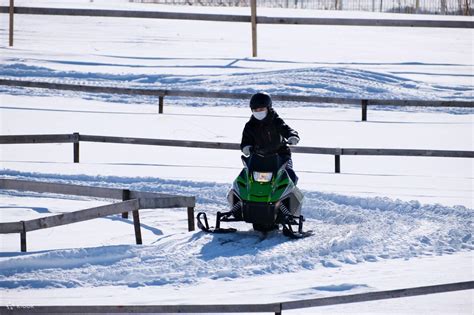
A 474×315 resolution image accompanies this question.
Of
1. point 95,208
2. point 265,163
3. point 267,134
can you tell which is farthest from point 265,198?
point 95,208

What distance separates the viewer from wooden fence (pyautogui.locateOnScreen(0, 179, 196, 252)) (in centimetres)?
1091

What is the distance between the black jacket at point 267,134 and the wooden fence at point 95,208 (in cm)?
98

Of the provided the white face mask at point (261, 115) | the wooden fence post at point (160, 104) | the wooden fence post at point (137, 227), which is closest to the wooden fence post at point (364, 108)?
the wooden fence post at point (160, 104)

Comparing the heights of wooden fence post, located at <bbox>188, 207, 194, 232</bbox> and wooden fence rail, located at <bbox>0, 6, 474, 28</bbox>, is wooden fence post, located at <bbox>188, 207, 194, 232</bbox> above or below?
below

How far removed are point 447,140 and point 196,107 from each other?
5.67 metres

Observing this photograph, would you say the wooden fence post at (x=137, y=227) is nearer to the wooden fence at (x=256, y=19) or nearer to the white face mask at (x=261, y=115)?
the white face mask at (x=261, y=115)

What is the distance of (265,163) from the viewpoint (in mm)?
12148

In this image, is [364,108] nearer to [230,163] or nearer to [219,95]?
[219,95]

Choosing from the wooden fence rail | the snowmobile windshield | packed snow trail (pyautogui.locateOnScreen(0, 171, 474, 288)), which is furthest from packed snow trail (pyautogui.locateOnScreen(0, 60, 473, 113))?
the snowmobile windshield

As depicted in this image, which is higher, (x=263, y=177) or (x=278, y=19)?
(x=278, y=19)

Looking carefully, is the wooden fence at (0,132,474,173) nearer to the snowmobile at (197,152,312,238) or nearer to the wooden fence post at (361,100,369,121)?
the snowmobile at (197,152,312,238)

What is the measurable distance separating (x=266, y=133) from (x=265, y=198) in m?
0.87

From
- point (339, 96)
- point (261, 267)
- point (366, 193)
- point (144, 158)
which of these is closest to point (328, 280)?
point (261, 267)

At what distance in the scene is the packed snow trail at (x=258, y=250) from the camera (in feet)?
33.8
